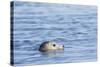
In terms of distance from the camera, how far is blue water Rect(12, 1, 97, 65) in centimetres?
208

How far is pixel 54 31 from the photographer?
220 cm

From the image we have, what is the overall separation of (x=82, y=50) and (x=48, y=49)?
1.17 ft

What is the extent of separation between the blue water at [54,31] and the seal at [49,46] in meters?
0.03

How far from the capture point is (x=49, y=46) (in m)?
2.17

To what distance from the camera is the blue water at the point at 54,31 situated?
208 cm

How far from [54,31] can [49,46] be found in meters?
0.15

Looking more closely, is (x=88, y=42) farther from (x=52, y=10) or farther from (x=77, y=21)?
(x=52, y=10)

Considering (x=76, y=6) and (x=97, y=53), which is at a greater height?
(x=76, y=6)

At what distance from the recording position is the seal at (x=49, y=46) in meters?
2.14

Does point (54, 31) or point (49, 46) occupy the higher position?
point (54, 31)

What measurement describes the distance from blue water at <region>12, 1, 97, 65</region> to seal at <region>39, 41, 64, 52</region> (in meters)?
0.03
